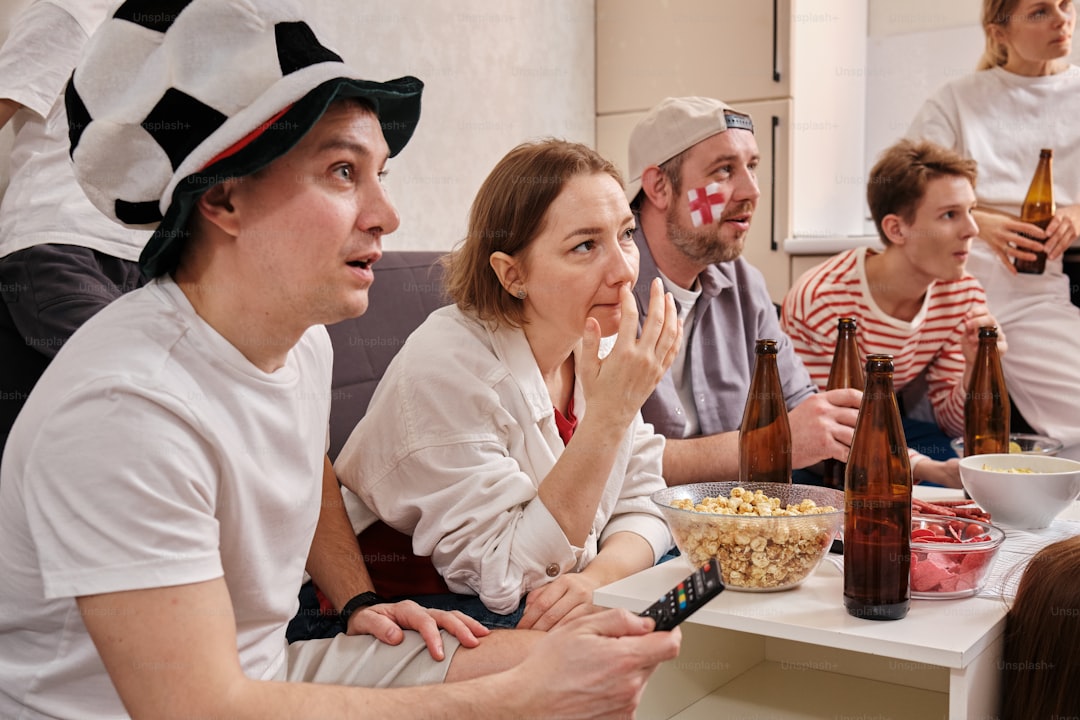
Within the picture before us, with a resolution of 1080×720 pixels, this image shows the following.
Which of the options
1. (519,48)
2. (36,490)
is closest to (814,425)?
(36,490)

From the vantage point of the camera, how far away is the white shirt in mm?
1336

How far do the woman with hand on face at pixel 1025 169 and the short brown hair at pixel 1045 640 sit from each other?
191cm

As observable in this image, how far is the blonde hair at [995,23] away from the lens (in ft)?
9.37

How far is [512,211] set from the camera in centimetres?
150

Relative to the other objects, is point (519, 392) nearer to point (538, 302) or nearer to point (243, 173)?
point (538, 302)

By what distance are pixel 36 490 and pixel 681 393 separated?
4.64 ft

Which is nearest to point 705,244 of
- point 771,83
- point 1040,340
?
point 1040,340

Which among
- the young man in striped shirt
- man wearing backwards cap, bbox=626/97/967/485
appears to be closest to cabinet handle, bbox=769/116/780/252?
the young man in striped shirt

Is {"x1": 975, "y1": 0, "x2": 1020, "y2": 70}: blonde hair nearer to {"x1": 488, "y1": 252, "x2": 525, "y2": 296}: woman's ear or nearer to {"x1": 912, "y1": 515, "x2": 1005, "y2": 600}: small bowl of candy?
{"x1": 488, "y1": 252, "x2": 525, "y2": 296}: woman's ear

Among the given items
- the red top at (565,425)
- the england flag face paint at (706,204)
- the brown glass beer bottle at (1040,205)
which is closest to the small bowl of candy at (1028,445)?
the england flag face paint at (706,204)

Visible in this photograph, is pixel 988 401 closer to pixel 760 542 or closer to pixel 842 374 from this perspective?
pixel 842 374

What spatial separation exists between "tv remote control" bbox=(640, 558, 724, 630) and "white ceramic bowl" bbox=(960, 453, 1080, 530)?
0.63m

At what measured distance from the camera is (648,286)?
81.5 inches

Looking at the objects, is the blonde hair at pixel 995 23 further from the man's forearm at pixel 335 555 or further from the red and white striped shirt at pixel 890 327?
the man's forearm at pixel 335 555
